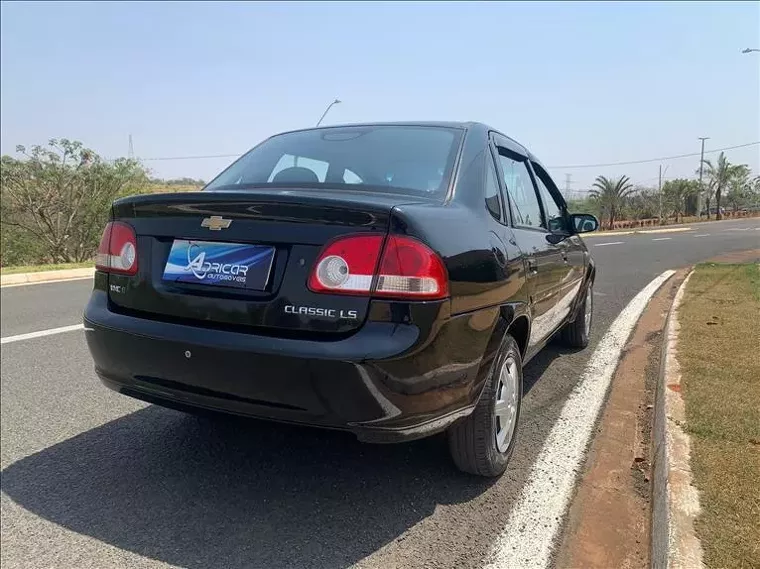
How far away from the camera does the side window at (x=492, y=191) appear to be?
279 centimetres

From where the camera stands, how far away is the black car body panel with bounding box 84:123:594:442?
2.03m

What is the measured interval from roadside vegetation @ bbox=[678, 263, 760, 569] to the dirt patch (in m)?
0.29

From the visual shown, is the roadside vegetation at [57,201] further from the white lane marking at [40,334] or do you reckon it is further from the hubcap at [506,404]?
the hubcap at [506,404]

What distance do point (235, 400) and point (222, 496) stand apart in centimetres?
65

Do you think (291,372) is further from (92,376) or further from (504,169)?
(92,376)

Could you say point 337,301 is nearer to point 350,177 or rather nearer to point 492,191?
point 350,177

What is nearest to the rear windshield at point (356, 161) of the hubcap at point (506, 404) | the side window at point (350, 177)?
the side window at point (350, 177)

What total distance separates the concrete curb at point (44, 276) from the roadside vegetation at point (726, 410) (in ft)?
35.1

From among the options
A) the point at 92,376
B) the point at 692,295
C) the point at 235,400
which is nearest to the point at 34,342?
the point at 92,376

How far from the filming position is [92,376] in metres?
4.44

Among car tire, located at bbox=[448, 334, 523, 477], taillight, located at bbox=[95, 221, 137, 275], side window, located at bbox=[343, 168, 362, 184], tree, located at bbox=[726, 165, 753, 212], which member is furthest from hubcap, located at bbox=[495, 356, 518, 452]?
taillight, located at bbox=[95, 221, 137, 275]

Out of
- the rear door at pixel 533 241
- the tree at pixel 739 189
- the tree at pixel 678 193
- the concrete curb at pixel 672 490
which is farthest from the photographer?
the tree at pixel 678 193

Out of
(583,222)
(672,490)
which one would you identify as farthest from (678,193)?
(672,490)

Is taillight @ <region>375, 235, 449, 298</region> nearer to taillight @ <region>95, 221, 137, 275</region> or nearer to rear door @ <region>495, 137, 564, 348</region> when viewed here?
rear door @ <region>495, 137, 564, 348</region>
